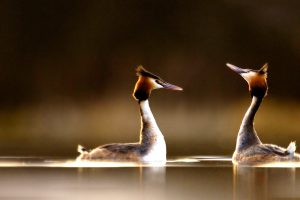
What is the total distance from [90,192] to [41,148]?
7.63m

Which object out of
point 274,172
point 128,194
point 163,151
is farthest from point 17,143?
point 128,194

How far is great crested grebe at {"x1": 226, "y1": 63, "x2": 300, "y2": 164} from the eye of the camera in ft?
47.1

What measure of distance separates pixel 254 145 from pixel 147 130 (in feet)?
4.55

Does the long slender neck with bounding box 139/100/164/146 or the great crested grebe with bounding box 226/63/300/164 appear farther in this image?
the long slender neck with bounding box 139/100/164/146

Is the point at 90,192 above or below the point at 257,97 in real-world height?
below

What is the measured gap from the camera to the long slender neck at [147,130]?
1522 centimetres

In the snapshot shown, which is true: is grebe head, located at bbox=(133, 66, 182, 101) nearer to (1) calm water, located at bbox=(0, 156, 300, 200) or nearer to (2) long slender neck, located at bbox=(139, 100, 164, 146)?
(2) long slender neck, located at bbox=(139, 100, 164, 146)

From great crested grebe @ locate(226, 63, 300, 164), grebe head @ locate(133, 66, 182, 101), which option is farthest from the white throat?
great crested grebe @ locate(226, 63, 300, 164)

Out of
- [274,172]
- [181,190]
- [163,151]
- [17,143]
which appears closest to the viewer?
[181,190]

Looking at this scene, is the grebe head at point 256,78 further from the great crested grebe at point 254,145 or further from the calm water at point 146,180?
the calm water at point 146,180

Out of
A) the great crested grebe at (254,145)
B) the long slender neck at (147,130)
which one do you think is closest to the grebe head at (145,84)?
the long slender neck at (147,130)

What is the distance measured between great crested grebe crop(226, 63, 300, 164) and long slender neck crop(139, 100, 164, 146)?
1.00 m

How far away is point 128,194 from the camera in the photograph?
11.6 metres

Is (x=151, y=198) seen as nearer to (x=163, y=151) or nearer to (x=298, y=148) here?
(x=163, y=151)
